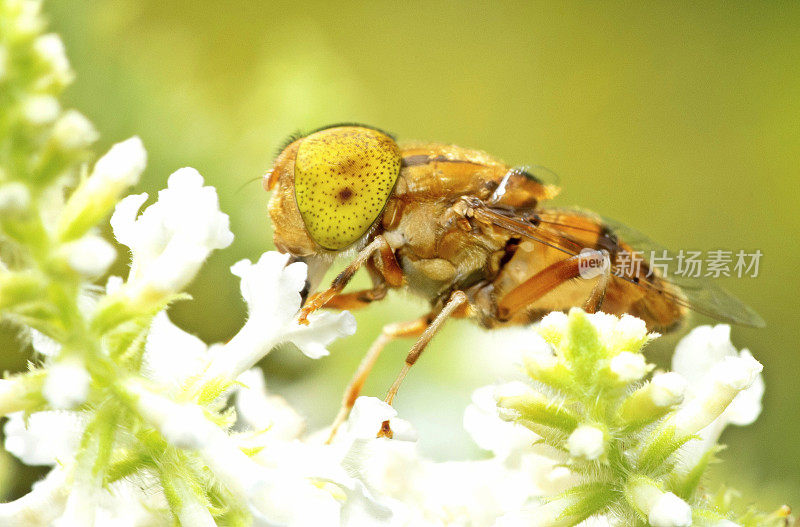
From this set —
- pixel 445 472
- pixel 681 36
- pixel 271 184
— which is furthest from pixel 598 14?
pixel 445 472

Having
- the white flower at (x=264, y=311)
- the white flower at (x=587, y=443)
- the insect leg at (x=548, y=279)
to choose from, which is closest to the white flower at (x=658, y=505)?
the white flower at (x=587, y=443)

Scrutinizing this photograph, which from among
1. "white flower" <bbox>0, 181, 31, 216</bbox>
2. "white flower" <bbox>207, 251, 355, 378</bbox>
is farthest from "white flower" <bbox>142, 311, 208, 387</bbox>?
"white flower" <bbox>0, 181, 31, 216</bbox>

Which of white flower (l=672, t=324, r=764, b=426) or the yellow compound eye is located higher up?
the yellow compound eye

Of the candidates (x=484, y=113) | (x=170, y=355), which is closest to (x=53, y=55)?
(x=170, y=355)

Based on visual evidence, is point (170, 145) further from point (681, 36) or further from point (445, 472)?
point (681, 36)

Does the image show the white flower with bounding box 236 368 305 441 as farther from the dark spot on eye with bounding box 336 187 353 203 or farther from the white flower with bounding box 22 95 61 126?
the white flower with bounding box 22 95 61 126

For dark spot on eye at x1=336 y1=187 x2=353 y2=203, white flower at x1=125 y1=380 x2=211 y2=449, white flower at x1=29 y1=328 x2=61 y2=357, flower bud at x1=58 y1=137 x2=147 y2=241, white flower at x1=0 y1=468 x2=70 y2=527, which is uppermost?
flower bud at x1=58 y1=137 x2=147 y2=241

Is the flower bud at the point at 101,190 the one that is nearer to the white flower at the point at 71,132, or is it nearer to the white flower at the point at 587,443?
the white flower at the point at 71,132
